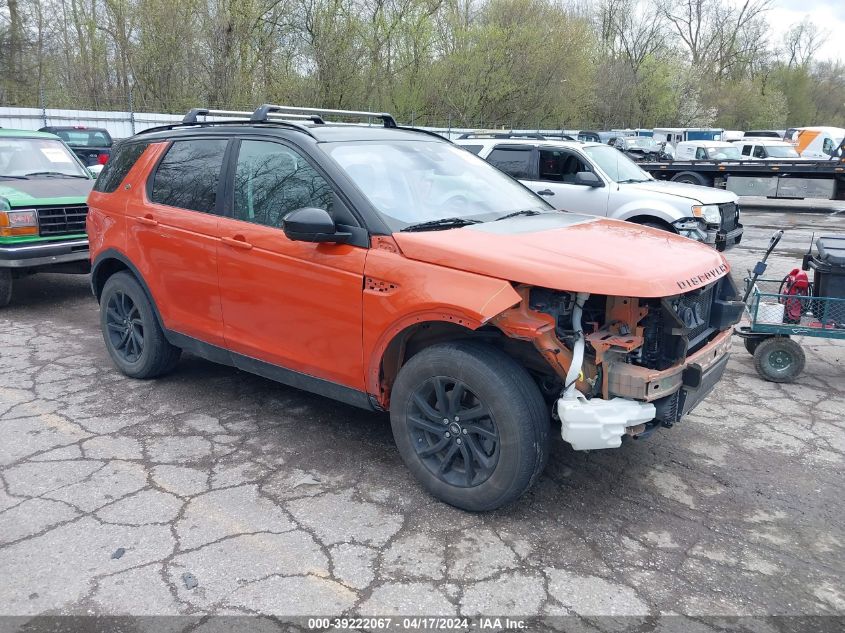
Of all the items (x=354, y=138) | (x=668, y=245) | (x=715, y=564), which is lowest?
(x=715, y=564)

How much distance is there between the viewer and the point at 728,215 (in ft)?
32.0

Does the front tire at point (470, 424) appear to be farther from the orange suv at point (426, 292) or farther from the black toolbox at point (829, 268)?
the black toolbox at point (829, 268)

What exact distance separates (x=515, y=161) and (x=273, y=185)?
21.3ft

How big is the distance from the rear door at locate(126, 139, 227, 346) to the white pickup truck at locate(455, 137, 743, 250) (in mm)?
4982

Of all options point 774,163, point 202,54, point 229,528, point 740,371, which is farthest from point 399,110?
point 229,528

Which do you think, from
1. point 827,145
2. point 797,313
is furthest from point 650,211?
point 827,145

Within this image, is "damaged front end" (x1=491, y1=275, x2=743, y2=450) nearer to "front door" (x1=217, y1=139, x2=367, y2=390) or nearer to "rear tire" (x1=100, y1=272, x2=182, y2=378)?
"front door" (x1=217, y1=139, x2=367, y2=390)

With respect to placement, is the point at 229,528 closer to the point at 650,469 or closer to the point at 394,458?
the point at 394,458

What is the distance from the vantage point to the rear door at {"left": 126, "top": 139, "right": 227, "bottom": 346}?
443 centimetres

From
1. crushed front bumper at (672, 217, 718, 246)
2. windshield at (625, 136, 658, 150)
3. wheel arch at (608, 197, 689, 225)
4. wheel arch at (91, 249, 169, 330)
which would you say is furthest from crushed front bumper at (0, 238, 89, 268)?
windshield at (625, 136, 658, 150)

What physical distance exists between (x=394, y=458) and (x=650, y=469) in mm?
1483

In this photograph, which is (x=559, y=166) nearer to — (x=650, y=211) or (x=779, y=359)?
(x=650, y=211)

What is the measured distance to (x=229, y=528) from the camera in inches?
131

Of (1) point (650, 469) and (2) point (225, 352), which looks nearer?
(1) point (650, 469)
